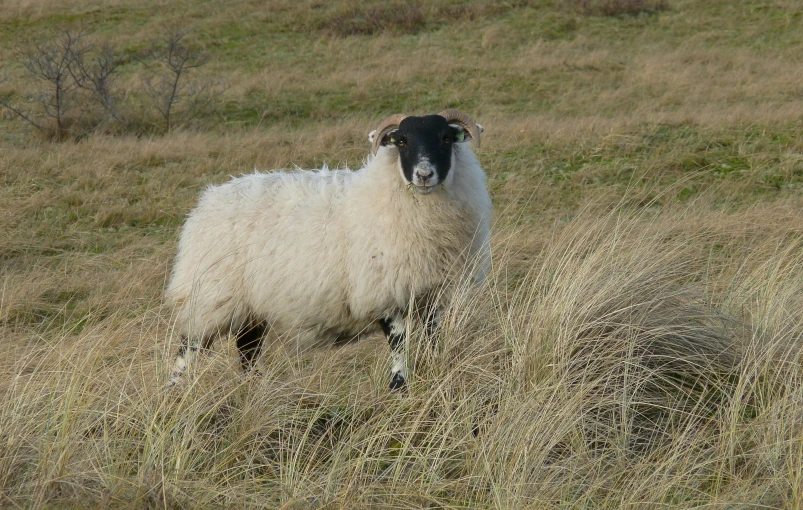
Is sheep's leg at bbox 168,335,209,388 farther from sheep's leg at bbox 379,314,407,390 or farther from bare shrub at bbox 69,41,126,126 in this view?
bare shrub at bbox 69,41,126,126

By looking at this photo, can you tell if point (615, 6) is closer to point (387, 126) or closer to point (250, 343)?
point (387, 126)

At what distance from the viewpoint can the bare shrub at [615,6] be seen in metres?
25.1

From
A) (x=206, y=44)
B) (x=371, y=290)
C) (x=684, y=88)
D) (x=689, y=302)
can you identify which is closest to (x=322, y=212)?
(x=371, y=290)

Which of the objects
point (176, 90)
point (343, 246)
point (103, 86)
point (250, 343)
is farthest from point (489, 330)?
point (176, 90)

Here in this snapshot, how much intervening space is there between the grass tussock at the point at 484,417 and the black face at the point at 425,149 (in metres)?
0.89

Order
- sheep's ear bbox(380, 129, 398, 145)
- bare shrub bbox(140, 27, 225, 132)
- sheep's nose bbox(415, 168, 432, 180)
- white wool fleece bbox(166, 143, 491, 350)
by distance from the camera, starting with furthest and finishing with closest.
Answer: bare shrub bbox(140, 27, 225, 132) → sheep's ear bbox(380, 129, 398, 145) → white wool fleece bbox(166, 143, 491, 350) → sheep's nose bbox(415, 168, 432, 180)

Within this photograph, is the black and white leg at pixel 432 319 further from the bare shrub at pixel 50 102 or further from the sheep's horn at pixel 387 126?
the bare shrub at pixel 50 102

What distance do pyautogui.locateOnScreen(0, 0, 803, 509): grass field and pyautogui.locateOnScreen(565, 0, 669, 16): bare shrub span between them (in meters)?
6.42

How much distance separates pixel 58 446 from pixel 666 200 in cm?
875

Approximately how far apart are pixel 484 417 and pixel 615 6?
23142mm

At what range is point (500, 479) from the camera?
3873mm

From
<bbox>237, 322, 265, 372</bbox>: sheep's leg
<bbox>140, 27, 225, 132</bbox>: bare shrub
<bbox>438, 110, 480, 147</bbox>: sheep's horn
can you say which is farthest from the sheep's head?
<bbox>140, 27, 225, 132</bbox>: bare shrub

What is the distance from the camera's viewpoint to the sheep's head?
580 centimetres

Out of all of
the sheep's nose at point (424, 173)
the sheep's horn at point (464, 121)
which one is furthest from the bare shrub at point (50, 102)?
the sheep's nose at point (424, 173)
